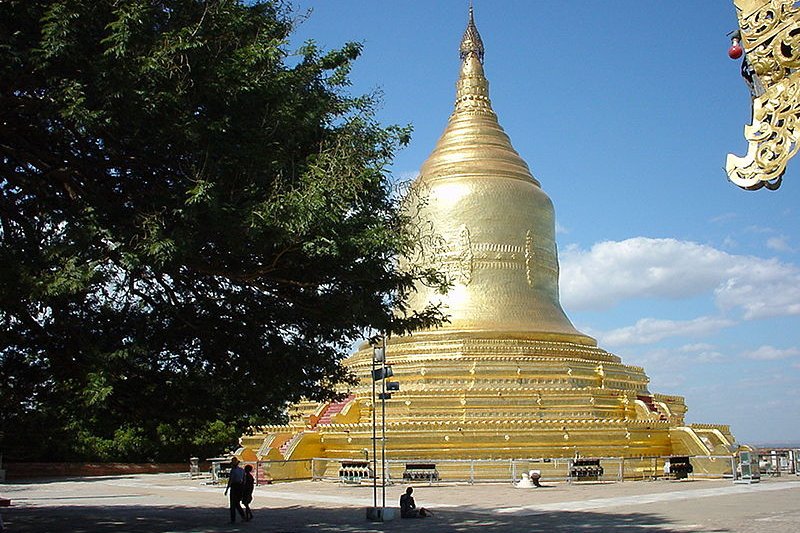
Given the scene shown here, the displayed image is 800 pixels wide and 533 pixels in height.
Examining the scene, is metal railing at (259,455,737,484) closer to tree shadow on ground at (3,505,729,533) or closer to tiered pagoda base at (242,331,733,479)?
tiered pagoda base at (242,331,733,479)

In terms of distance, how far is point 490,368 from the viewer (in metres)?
25.8

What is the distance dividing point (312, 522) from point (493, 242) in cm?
1689

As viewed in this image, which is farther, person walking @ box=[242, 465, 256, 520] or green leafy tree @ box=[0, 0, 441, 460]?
A: person walking @ box=[242, 465, 256, 520]

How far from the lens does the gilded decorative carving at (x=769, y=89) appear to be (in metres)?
4.78

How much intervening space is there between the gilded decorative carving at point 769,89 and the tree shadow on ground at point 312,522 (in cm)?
817

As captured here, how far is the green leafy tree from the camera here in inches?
371

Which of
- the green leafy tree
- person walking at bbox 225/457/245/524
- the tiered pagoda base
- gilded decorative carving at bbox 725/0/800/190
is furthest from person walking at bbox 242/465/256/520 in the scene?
gilded decorative carving at bbox 725/0/800/190

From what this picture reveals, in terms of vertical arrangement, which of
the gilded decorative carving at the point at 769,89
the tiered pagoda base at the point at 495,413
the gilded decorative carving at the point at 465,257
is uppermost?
the gilded decorative carving at the point at 465,257

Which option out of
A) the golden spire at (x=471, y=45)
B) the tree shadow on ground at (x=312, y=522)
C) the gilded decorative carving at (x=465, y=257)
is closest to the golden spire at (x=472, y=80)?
the golden spire at (x=471, y=45)

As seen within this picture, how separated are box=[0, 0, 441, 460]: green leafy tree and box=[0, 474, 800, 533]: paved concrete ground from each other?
1985 mm

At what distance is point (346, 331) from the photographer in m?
12.0

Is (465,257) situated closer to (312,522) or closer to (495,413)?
(495,413)

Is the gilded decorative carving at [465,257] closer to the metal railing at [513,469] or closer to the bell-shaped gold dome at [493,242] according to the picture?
the bell-shaped gold dome at [493,242]

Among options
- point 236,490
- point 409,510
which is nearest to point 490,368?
point 409,510
